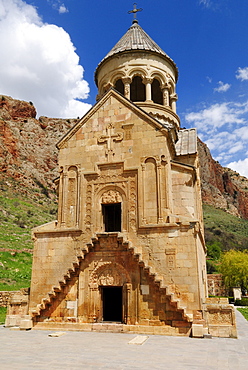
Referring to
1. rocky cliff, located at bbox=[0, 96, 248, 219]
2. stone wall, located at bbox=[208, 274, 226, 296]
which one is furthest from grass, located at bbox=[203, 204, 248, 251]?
rocky cliff, located at bbox=[0, 96, 248, 219]

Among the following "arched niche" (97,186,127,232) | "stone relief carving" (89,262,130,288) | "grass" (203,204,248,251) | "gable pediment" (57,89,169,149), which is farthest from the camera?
"grass" (203,204,248,251)

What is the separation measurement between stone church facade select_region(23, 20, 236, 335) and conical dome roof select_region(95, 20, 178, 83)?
5732 mm

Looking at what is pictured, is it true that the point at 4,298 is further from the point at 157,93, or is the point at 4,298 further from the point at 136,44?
the point at 136,44

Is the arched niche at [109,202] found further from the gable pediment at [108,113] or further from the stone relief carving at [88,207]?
the gable pediment at [108,113]

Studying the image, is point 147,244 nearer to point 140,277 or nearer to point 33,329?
point 140,277

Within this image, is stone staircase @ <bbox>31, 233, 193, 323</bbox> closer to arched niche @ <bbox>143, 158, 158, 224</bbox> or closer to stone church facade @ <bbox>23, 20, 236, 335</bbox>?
stone church facade @ <bbox>23, 20, 236, 335</bbox>

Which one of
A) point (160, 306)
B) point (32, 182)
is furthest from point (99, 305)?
point (32, 182)

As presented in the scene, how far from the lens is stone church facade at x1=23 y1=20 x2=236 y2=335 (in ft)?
38.2

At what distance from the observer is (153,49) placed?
19.0 metres

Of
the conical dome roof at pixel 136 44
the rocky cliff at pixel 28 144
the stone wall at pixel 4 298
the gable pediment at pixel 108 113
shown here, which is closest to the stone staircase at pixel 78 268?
the gable pediment at pixel 108 113

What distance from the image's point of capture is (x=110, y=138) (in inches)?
563

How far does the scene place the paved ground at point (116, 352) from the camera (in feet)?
22.7

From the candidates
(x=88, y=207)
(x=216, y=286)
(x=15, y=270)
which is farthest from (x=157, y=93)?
(x=216, y=286)

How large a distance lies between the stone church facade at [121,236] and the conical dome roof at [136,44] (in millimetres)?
5732
